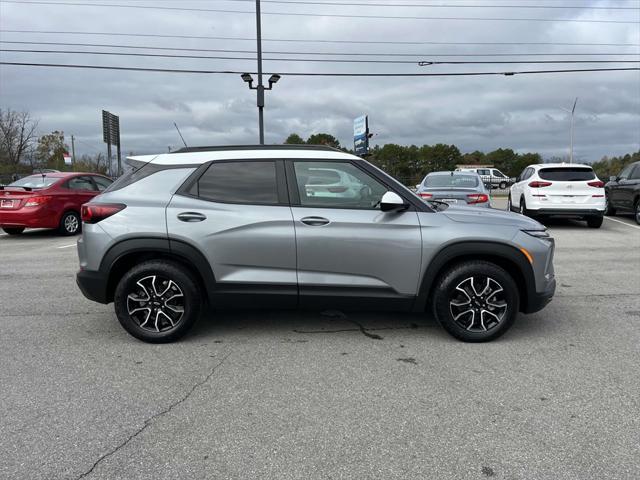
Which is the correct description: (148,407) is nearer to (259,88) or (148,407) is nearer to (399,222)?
(399,222)

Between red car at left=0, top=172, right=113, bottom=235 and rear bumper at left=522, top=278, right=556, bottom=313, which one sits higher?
red car at left=0, top=172, right=113, bottom=235

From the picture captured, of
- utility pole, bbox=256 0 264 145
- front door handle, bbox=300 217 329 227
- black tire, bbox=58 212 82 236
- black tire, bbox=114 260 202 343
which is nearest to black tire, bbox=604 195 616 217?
utility pole, bbox=256 0 264 145

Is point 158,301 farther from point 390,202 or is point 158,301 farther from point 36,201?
point 36,201

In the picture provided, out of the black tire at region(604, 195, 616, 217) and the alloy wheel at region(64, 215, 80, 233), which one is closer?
the alloy wheel at region(64, 215, 80, 233)

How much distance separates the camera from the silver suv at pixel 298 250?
430 cm

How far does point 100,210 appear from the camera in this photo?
14.5 feet

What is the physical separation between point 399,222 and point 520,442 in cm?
201

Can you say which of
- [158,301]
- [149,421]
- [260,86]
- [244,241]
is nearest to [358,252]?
[244,241]

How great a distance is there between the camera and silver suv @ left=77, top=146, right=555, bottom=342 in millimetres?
4297

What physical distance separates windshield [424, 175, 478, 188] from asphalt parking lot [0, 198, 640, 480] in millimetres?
4930

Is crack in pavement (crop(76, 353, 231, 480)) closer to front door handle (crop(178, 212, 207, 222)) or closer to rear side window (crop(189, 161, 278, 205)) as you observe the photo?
front door handle (crop(178, 212, 207, 222))

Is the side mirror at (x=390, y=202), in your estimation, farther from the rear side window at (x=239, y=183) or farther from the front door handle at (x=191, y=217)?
the front door handle at (x=191, y=217)

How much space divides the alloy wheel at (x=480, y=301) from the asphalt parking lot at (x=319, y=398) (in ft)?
0.84

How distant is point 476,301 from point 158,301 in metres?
2.81
